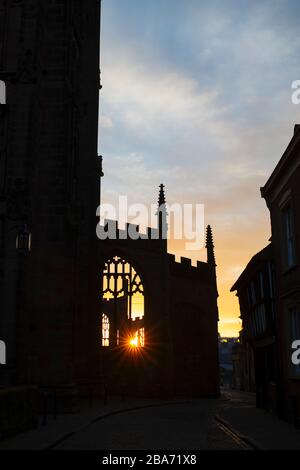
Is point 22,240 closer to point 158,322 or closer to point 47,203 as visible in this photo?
point 47,203

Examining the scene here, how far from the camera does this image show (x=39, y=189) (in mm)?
20578

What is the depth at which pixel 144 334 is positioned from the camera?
34.7 meters

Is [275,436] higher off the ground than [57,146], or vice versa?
[57,146]

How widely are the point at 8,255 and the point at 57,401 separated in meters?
5.28

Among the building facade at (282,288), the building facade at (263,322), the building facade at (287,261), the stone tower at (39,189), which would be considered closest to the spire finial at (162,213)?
the building facade at (263,322)

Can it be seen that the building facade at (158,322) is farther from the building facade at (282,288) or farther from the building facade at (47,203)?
the building facade at (282,288)

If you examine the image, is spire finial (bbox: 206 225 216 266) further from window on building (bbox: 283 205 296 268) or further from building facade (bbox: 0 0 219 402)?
window on building (bbox: 283 205 296 268)

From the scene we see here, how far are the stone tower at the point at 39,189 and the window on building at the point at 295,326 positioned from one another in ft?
25.8

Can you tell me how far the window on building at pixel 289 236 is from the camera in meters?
16.7

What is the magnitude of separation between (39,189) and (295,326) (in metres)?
10.4

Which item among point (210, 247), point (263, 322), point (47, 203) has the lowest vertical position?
point (263, 322)

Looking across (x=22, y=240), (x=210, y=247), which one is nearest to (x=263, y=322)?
(x=22, y=240)
